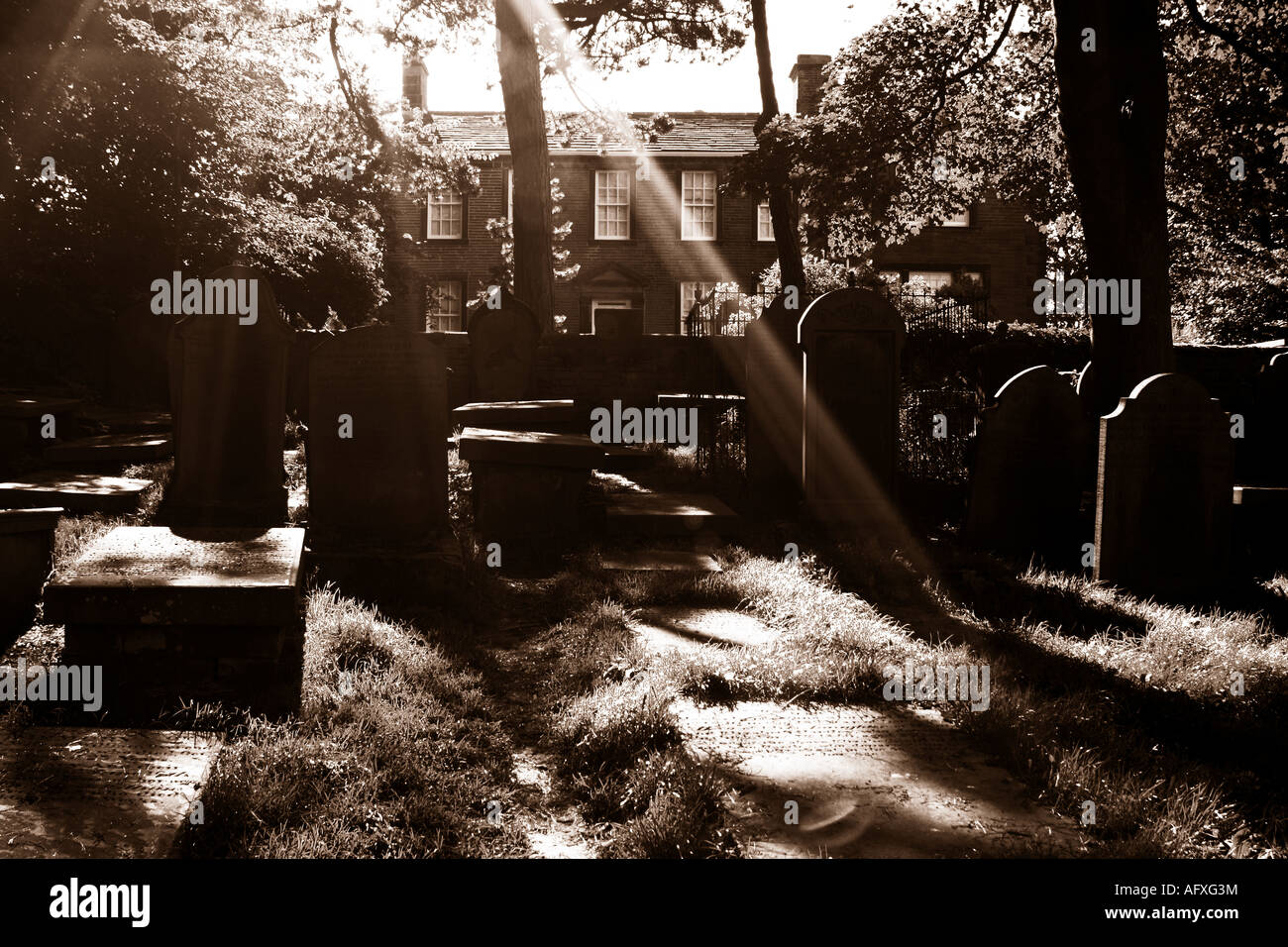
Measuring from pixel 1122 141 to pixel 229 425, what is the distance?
9580 millimetres

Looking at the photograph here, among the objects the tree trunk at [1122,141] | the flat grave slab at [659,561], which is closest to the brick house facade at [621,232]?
the tree trunk at [1122,141]

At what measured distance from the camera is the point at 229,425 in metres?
8.40

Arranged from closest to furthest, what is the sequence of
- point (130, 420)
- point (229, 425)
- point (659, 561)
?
Answer: point (659, 561) < point (229, 425) < point (130, 420)

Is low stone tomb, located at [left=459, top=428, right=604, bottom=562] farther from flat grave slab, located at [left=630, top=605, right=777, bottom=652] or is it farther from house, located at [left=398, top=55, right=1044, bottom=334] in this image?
house, located at [left=398, top=55, right=1044, bottom=334]

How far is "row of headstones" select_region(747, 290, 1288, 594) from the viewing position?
753 cm

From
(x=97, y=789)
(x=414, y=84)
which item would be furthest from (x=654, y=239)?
(x=97, y=789)

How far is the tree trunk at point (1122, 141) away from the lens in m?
11.3

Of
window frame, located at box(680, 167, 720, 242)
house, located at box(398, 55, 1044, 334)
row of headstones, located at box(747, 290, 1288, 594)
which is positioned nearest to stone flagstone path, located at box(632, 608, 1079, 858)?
row of headstones, located at box(747, 290, 1288, 594)

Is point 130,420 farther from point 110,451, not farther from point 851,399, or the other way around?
point 851,399

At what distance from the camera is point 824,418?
386 inches

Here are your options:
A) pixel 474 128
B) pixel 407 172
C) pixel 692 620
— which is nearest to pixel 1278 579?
pixel 692 620

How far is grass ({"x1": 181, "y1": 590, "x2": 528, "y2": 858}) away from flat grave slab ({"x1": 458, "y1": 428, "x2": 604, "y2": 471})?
3908mm

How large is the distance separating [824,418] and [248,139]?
50.3ft
